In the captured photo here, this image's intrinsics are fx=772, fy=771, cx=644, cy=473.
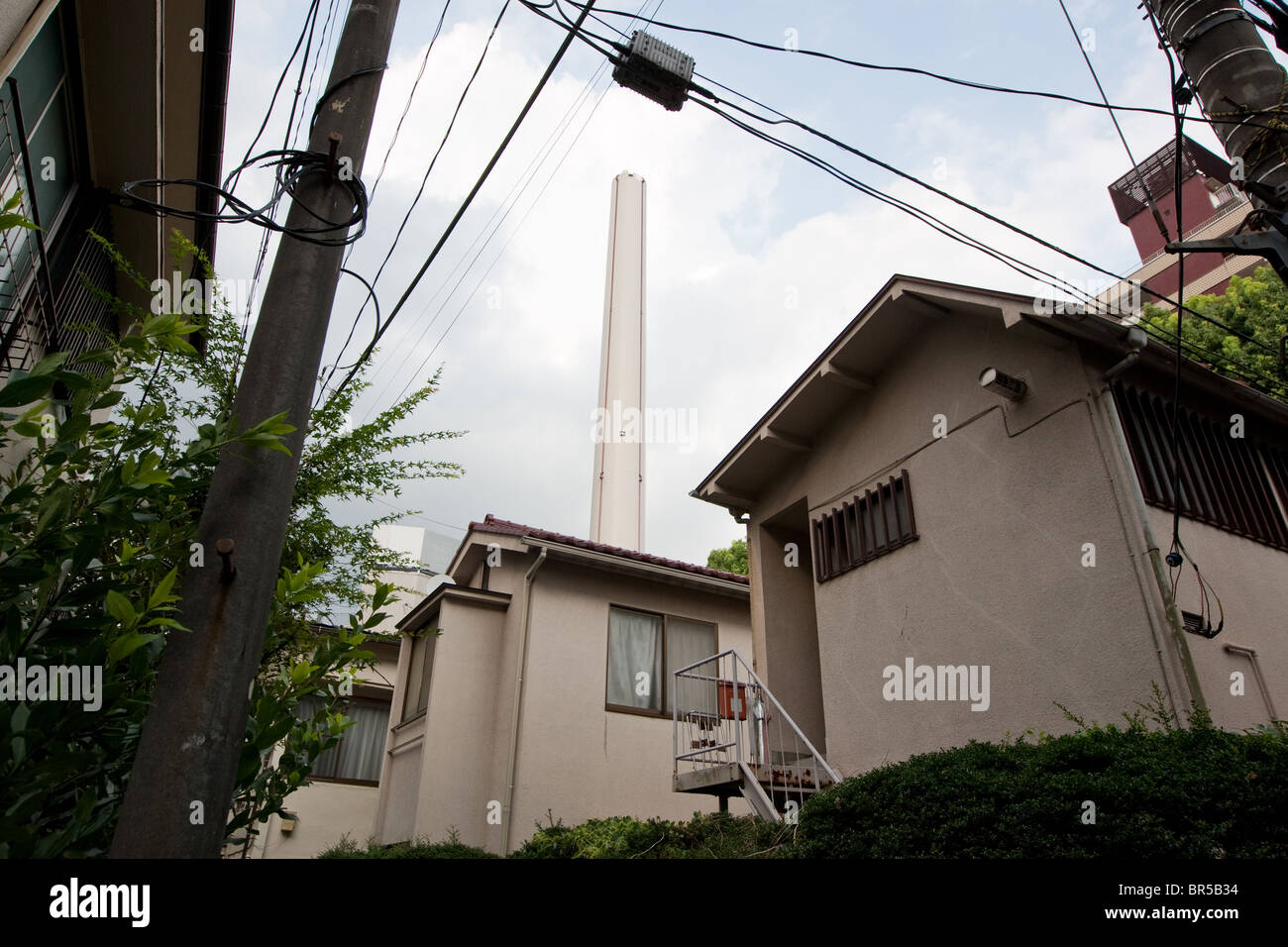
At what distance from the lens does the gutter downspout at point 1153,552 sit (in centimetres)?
535

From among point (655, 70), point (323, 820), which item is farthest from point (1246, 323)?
point (323, 820)

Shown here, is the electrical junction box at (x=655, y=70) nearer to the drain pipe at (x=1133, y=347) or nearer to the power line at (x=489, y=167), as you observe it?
the power line at (x=489, y=167)

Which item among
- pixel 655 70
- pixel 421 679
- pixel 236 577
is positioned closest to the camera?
pixel 236 577

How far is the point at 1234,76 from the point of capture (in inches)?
185

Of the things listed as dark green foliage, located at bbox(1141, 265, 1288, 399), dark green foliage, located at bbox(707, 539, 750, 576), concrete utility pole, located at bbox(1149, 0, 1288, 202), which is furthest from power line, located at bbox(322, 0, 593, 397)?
dark green foliage, located at bbox(707, 539, 750, 576)

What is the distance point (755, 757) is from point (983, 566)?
3.22 metres

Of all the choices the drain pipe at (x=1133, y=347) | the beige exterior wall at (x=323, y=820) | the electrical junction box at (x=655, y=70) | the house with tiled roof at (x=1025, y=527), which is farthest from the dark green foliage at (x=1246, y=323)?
the beige exterior wall at (x=323, y=820)

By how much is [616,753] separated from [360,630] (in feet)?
32.1

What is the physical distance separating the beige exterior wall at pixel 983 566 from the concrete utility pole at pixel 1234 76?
84.6 inches

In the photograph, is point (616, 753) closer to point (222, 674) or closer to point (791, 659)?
point (791, 659)

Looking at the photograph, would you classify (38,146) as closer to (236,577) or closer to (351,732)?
(236,577)

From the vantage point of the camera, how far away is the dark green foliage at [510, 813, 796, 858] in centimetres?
688

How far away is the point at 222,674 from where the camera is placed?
201cm

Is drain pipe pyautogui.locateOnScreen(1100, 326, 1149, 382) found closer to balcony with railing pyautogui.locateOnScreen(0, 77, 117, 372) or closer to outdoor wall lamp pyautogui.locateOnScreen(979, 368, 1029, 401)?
outdoor wall lamp pyautogui.locateOnScreen(979, 368, 1029, 401)
